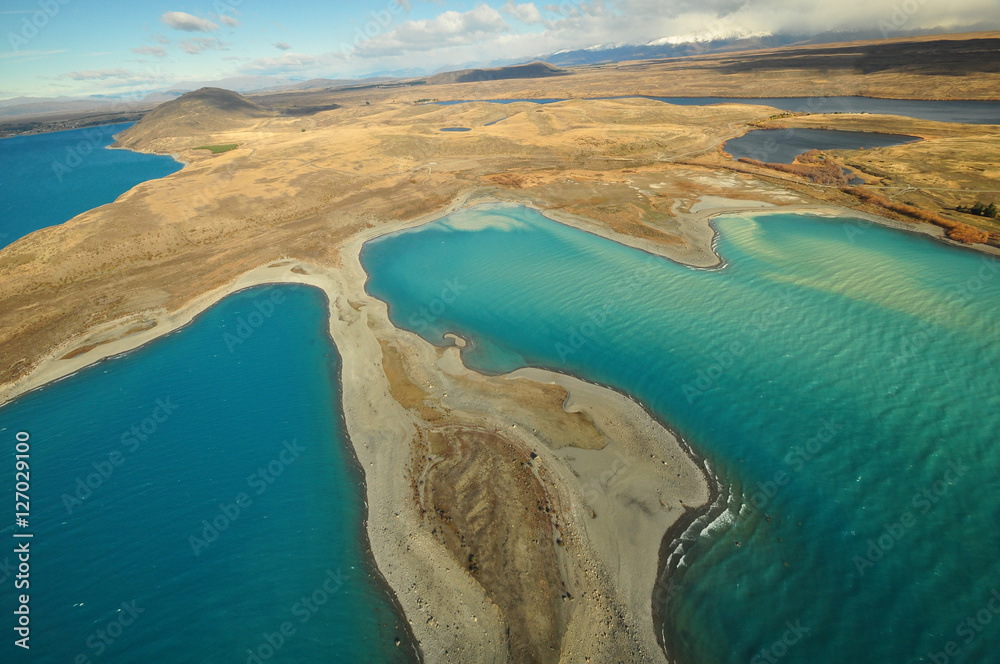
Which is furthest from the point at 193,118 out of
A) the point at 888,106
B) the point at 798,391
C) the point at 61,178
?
the point at 888,106

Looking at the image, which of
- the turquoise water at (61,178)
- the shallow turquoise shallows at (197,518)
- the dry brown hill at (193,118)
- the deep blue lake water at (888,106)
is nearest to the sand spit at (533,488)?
the shallow turquoise shallows at (197,518)

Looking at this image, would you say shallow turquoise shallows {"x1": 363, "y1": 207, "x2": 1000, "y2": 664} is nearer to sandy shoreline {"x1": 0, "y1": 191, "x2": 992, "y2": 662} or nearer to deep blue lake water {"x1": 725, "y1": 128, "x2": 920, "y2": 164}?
sandy shoreline {"x1": 0, "y1": 191, "x2": 992, "y2": 662}

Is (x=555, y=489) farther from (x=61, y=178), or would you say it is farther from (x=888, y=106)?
(x=888, y=106)

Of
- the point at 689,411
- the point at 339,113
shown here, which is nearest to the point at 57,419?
the point at 689,411

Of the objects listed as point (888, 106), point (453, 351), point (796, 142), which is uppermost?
point (888, 106)

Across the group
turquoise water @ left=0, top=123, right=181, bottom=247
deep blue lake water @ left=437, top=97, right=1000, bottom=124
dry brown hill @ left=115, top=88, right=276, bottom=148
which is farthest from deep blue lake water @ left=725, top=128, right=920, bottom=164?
dry brown hill @ left=115, top=88, right=276, bottom=148

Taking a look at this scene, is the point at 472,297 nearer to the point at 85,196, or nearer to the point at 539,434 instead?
the point at 539,434

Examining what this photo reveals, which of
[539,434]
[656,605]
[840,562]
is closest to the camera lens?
[656,605]
